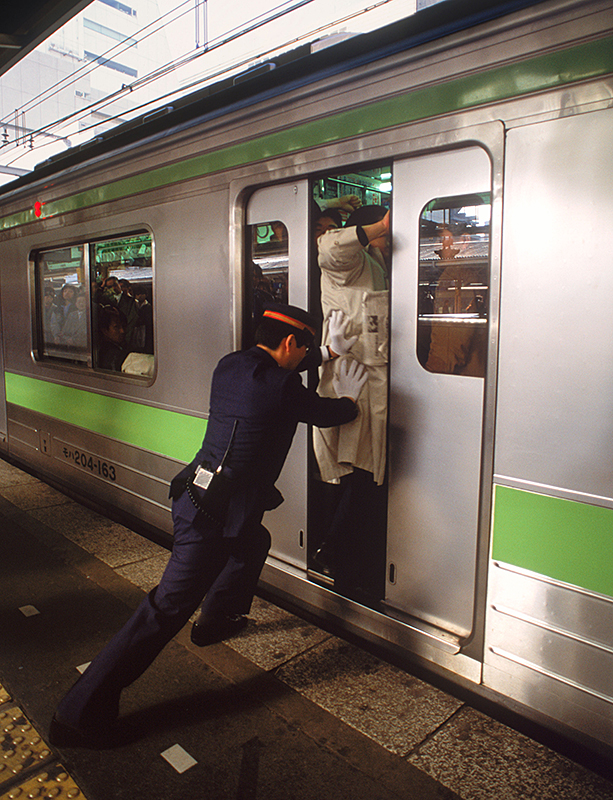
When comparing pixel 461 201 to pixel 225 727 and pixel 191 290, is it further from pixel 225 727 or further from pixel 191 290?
pixel 225 727

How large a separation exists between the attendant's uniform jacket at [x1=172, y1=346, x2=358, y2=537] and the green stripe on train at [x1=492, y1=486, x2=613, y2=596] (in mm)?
744

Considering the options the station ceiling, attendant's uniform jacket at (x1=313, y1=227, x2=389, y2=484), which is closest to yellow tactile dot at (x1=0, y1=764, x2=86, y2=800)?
attendant's uniform jacket at (x1=313, y1=227, x2=389, y2=484)

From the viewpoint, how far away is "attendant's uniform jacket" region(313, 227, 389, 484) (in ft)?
8.80

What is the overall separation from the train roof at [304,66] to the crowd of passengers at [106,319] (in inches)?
38.7

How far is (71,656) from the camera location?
2.76 meters

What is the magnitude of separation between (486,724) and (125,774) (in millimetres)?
1325

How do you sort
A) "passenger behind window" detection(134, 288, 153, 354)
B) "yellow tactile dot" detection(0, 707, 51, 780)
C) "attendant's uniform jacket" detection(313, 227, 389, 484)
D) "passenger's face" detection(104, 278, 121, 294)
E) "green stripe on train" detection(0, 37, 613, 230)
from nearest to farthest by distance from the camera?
"green stripe on train" detection(0, 37, 613, 230)
"yellow tactile dot" detection(0, 707, 51, 780)
"attendant's uniform jacket" detection(313, 227, 389, 484)
"passenger behind window" detection(134, 288, 153, 354)
"passenger's face" detection(104, 278, 121, 294)

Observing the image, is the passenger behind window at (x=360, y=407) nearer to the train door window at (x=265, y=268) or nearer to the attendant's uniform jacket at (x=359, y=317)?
the attendant's uniform jacket at (x=359, y=317)

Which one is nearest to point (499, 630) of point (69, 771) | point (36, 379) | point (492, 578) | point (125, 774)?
point (492, 578)

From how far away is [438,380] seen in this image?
2408 mm

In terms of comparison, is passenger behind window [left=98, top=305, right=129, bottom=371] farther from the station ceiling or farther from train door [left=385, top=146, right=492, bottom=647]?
train door [left=385, top=146, right=492, bottom=647]

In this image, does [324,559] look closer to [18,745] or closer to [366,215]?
[18,745]

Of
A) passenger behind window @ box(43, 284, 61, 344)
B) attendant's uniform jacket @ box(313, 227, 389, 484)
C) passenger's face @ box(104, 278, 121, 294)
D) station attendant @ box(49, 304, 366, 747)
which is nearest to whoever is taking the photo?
station attendant @ box(49, 304, 366, 747)

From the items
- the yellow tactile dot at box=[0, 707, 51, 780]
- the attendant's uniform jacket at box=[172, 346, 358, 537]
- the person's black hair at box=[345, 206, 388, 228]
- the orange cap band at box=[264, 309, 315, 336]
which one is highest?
the person's black hair at box=[345, 206, 388, 228]
